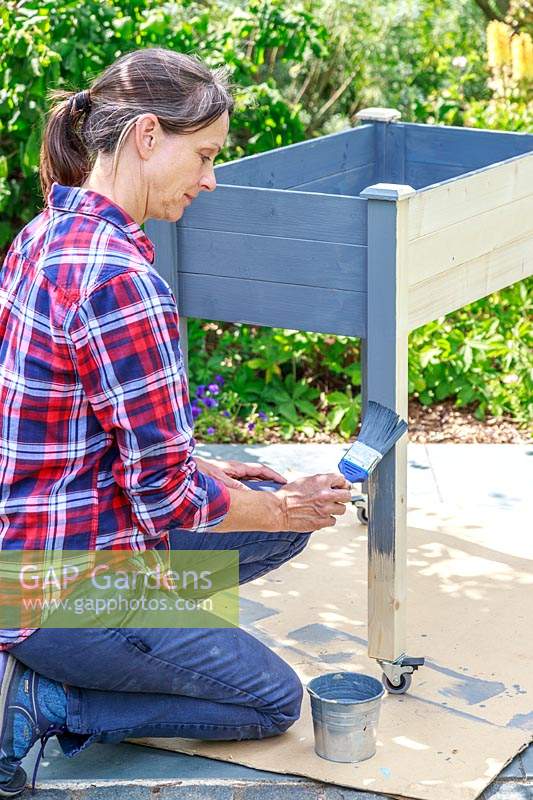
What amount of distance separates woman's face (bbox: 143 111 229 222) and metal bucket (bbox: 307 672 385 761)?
3.45 feet

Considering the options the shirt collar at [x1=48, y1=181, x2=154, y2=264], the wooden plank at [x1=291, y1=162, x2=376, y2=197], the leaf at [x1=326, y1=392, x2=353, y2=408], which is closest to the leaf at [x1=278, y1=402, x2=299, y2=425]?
the leaf at [x1=326, y1=392, x2=353, y2=408]

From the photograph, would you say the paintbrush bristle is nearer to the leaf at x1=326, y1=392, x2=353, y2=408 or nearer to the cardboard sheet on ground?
the cardboard sheet on ground

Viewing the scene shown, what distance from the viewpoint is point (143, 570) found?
2713 millimetres

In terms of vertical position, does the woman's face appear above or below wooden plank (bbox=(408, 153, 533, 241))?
above

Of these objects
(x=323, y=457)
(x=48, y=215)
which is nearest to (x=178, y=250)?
(x=48, y=215)

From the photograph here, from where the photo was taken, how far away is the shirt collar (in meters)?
2.46

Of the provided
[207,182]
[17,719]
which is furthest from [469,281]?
[17,719]

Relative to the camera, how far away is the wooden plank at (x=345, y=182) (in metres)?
3.79

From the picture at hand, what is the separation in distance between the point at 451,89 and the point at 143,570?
4214 millimetres

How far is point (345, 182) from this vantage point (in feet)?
12.9

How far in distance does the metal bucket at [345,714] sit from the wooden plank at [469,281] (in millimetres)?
793

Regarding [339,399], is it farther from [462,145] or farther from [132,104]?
[132,104]

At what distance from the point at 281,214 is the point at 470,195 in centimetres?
45

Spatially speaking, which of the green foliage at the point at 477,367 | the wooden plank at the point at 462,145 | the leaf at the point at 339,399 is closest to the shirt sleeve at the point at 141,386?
the wooden plank at the point at 462,145
